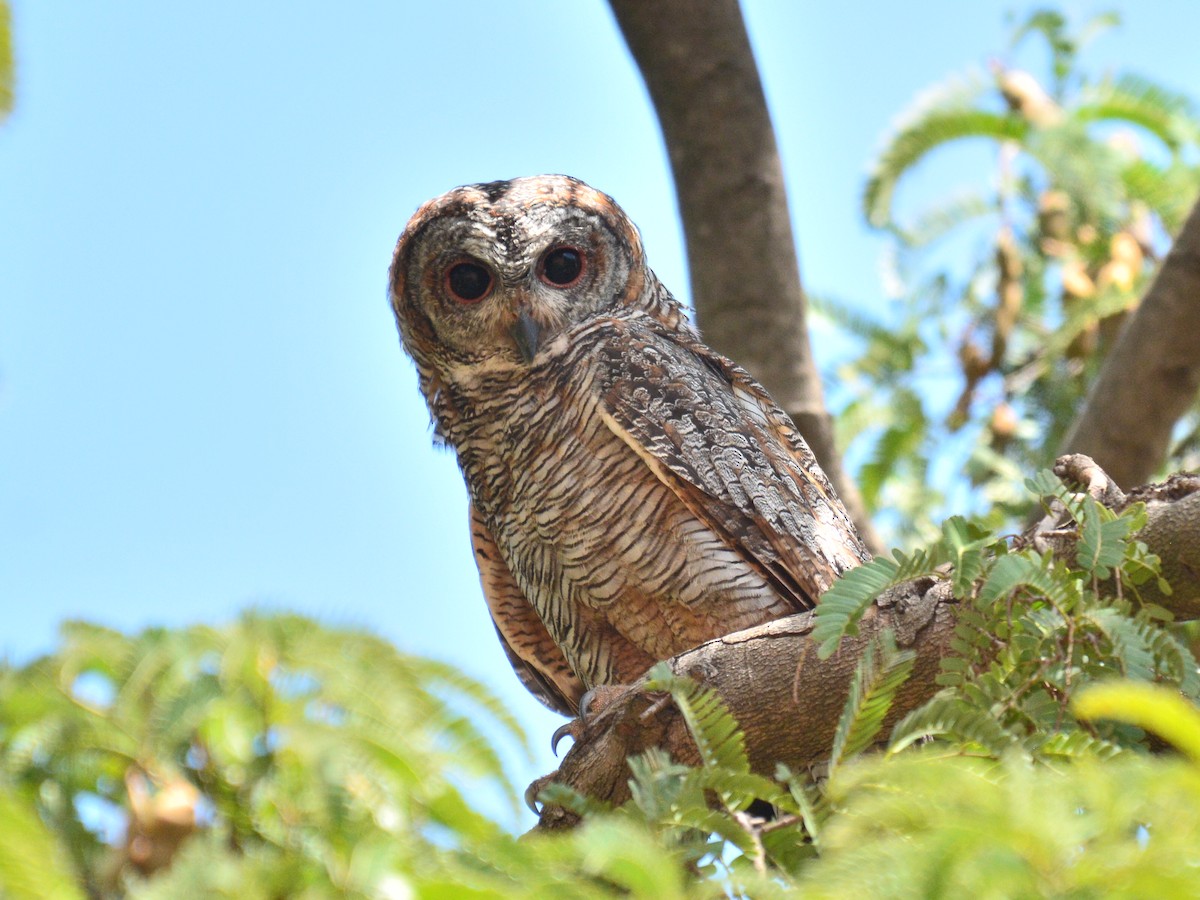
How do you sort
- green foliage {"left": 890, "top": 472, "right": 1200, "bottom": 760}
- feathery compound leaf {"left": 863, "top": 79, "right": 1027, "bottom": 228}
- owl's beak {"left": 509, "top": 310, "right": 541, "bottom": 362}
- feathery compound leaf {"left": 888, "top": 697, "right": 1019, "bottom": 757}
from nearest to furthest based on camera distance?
feathery compound leaf {"left": 888, "top": 697, "right": 1019, "bottom": 757} → green foliage {"left": 890, "top": 472, "right": 1200, "bottom": 760} → owl's beak {"left": 509, "top": 310, "right": 541, "bottom": 362} → feathery compound leaf {"left": 863, "top": 79, "right": 1027, "bottom": 228}

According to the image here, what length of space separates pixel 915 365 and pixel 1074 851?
536cm

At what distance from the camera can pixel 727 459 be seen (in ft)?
11.6

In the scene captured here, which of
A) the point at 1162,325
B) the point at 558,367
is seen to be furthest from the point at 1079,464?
the point at 1162,325

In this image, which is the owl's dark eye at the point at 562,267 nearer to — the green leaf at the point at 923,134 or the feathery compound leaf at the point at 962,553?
the feathery compound leaf at the point at 962,553

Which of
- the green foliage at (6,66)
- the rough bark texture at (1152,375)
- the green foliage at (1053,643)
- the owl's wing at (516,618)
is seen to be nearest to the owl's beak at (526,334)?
the owl's wing at (516,618)

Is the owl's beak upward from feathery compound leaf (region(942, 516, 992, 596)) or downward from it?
upward

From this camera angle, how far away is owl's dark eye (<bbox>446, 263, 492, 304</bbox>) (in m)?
4.12

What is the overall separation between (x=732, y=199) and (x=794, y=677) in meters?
2.83

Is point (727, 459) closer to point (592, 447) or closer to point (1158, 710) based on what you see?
point (592, 447)

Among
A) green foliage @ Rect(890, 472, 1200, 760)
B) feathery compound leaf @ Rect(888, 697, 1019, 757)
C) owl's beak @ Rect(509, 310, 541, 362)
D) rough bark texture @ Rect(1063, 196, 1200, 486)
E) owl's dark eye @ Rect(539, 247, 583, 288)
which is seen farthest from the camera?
rough bark texture @ Rect(1063, 196, 1200, 486)

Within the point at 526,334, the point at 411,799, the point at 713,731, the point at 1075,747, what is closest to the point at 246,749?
the point at 411,799

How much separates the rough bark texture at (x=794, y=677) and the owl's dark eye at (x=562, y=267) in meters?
1.85

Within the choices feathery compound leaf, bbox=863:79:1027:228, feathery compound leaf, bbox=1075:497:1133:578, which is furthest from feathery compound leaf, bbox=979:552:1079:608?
feathery compound leaf, bbox=863:79:1027:228

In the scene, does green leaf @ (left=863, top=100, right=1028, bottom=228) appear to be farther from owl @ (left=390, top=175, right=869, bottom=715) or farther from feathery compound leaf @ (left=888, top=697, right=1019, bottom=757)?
feathery compound leaf @ (left=888, top=697, right=1019, bottom=757)
